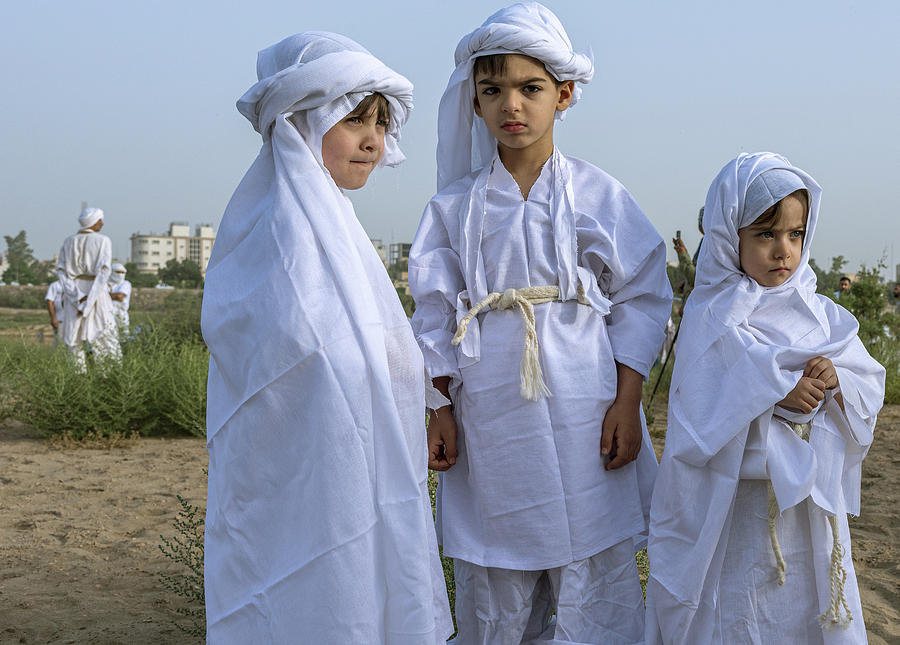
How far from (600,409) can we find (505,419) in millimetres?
302

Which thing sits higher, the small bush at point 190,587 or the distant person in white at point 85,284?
the distant person in white at point 85,284

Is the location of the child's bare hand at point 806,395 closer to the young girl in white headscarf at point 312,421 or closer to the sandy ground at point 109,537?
the young girl in white headscarf at point 312,421

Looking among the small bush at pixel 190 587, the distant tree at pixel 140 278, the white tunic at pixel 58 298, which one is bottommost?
the small bush at pixel 190 587

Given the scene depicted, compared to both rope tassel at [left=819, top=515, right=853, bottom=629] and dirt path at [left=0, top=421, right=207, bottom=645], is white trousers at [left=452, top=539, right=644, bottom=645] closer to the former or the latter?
rope tassel at [left=819, top=515, right=853, bottom=629]

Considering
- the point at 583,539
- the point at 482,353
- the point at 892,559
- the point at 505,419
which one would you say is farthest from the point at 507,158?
the point at 892,559

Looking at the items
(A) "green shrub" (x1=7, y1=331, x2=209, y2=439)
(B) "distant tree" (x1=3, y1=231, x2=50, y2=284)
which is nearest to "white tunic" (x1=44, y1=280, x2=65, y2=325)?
(A) "green shrub" (x1=7, y1=331, x2=209, y2=439)

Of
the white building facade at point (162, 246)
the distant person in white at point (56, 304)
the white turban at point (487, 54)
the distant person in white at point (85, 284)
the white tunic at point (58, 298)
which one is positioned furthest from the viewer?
the white building facade at point (162, 246)

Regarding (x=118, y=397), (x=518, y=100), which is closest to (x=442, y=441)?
(x=518, y=100)

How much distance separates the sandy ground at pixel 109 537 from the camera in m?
3.73

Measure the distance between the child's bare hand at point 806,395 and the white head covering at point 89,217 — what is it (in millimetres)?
10151

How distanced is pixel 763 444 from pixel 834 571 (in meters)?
0.39

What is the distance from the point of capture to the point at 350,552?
6.59ft

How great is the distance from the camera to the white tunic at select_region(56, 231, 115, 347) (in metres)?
10.6

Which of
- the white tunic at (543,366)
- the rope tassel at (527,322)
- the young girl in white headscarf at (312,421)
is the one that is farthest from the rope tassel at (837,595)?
the young girl in white headscarf at (312,421)
